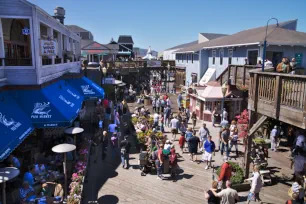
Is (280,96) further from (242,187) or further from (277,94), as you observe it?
(242,187)

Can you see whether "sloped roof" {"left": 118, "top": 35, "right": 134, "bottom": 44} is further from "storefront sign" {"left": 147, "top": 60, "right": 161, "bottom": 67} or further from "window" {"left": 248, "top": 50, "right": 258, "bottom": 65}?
"window" {"left": 248, "top": 50, "right": 258, "bottom": 65}

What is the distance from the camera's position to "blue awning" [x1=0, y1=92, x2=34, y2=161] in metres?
7.82

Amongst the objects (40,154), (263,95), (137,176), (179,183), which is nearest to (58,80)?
(40,154)

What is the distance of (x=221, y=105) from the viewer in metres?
20.5

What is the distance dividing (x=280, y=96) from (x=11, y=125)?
942 cm

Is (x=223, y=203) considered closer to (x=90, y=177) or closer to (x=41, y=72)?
(x=90, y=177)

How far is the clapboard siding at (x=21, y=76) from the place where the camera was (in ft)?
34.3

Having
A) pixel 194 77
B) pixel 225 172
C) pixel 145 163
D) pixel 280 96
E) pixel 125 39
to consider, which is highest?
pixel 125 39

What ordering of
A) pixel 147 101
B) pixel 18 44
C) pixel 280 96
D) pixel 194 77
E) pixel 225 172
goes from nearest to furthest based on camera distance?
pixel 280 96 → pixel 225 172 → pixel 18 44 → pixel 147 101 → pixel 194 77

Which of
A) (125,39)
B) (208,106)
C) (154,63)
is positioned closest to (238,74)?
(208,106)

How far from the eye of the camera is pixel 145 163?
11.3 m

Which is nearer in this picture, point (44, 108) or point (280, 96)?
point (280, 96)

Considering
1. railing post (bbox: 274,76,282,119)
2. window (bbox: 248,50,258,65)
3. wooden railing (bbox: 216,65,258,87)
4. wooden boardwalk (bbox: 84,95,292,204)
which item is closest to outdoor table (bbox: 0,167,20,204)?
wooden boardwalk (bbox: 84,95,292,204)

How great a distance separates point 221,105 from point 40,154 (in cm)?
1457
